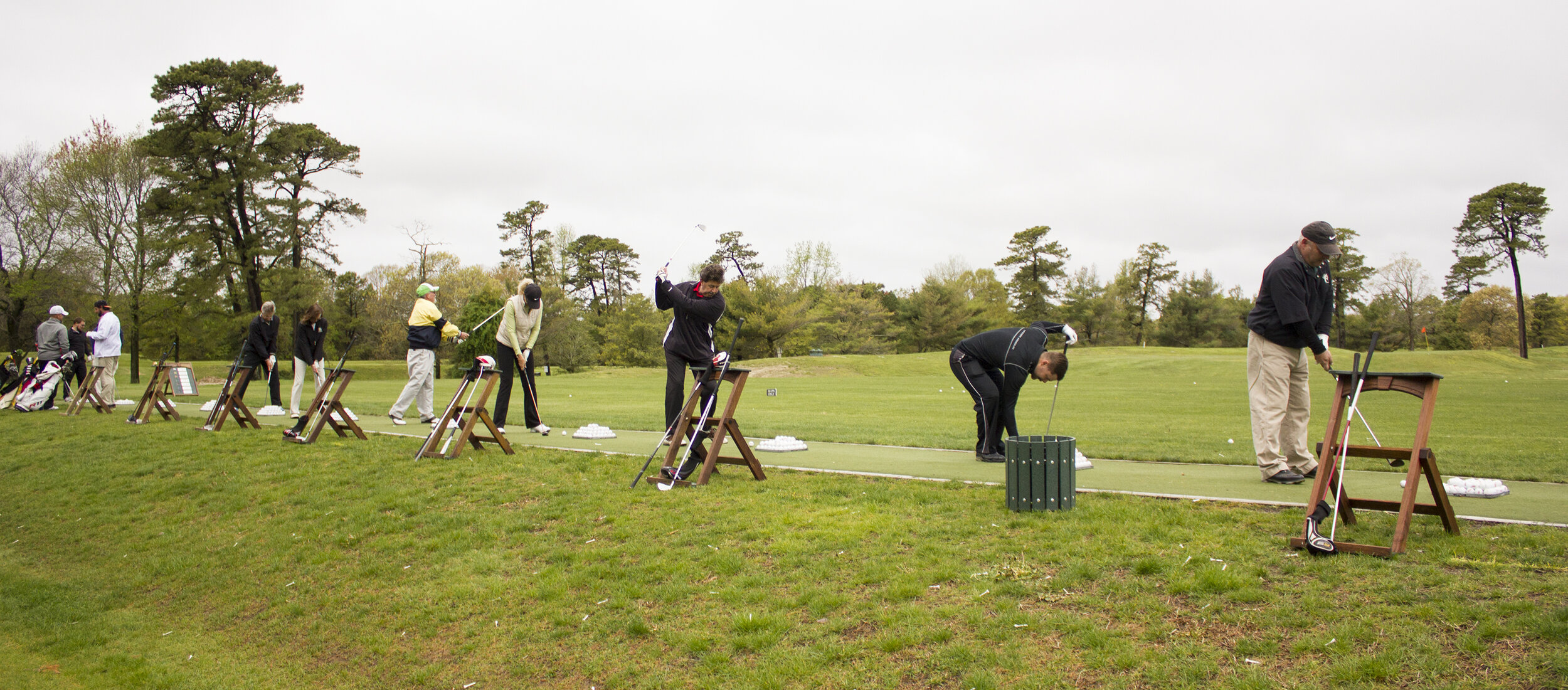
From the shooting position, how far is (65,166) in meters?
38.2

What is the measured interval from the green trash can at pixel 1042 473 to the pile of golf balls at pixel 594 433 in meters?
6.89

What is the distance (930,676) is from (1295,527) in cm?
290

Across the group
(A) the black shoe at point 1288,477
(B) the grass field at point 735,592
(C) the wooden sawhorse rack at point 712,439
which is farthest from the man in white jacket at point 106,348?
(A) the black shoe at point 1288,477

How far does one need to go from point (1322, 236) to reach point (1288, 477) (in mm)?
2000

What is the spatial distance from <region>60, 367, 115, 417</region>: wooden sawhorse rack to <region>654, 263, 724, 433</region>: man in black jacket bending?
1456 cm

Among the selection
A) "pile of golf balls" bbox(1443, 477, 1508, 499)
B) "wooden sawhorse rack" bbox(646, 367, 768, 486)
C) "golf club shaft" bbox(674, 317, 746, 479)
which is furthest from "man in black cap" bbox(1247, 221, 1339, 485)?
"golf club shaft" bbox(674, 317, 746, 479)

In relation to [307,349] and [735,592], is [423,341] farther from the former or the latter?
[735,592]

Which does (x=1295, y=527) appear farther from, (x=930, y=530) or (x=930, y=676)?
(x=930, y=676)

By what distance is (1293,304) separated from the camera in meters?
6.96

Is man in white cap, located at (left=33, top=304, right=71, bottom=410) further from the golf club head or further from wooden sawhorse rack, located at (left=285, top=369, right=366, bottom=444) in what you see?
the golf club head

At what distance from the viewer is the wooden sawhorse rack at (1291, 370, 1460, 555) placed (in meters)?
4.81

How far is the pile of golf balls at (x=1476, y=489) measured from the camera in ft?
21.4

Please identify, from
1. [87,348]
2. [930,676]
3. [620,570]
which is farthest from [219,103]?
[930,676]

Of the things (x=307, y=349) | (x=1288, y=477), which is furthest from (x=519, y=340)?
(x=1288, y=477)
